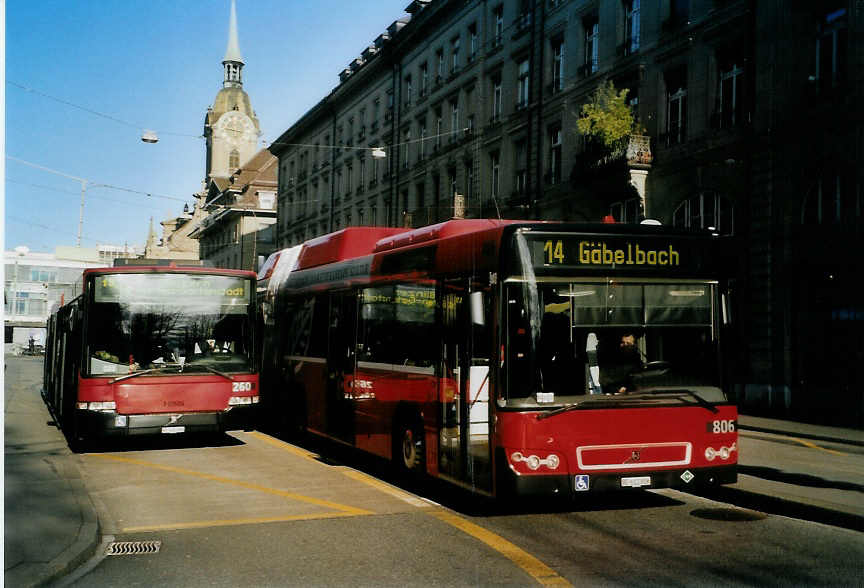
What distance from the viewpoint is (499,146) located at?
36.5m

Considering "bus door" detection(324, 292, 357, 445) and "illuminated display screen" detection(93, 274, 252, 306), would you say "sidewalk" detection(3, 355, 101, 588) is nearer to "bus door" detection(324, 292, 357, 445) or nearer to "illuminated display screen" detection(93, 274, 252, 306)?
"illuminated display screen" detection(93, 274, 252, 306)

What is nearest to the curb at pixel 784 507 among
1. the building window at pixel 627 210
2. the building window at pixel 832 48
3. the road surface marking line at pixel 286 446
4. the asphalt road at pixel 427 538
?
the asphalt road at pixel 427 538

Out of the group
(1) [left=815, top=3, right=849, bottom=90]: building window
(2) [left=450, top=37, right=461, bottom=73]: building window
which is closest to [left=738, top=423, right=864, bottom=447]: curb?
(1) [left=815, top=3, right=849, bottom=90]: building window

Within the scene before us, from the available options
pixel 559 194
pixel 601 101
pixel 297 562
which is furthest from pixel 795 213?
pixel 297 562

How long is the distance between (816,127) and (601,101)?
7.33 meters

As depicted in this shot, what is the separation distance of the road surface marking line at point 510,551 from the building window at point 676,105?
20.2 m

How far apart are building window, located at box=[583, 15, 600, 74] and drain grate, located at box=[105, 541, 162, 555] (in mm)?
26002

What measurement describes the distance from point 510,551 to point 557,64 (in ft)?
92.5

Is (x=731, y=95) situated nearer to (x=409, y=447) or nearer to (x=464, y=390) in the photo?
(x=409, y=447)

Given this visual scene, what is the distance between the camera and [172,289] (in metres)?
13.9

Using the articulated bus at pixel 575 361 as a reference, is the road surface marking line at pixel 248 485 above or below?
below

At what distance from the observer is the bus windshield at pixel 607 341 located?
7.93 meters

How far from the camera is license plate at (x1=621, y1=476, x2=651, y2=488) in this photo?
8117 millimetres

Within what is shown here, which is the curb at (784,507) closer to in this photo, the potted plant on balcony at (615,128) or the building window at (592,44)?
the potted plant on balcony at (615,128)
